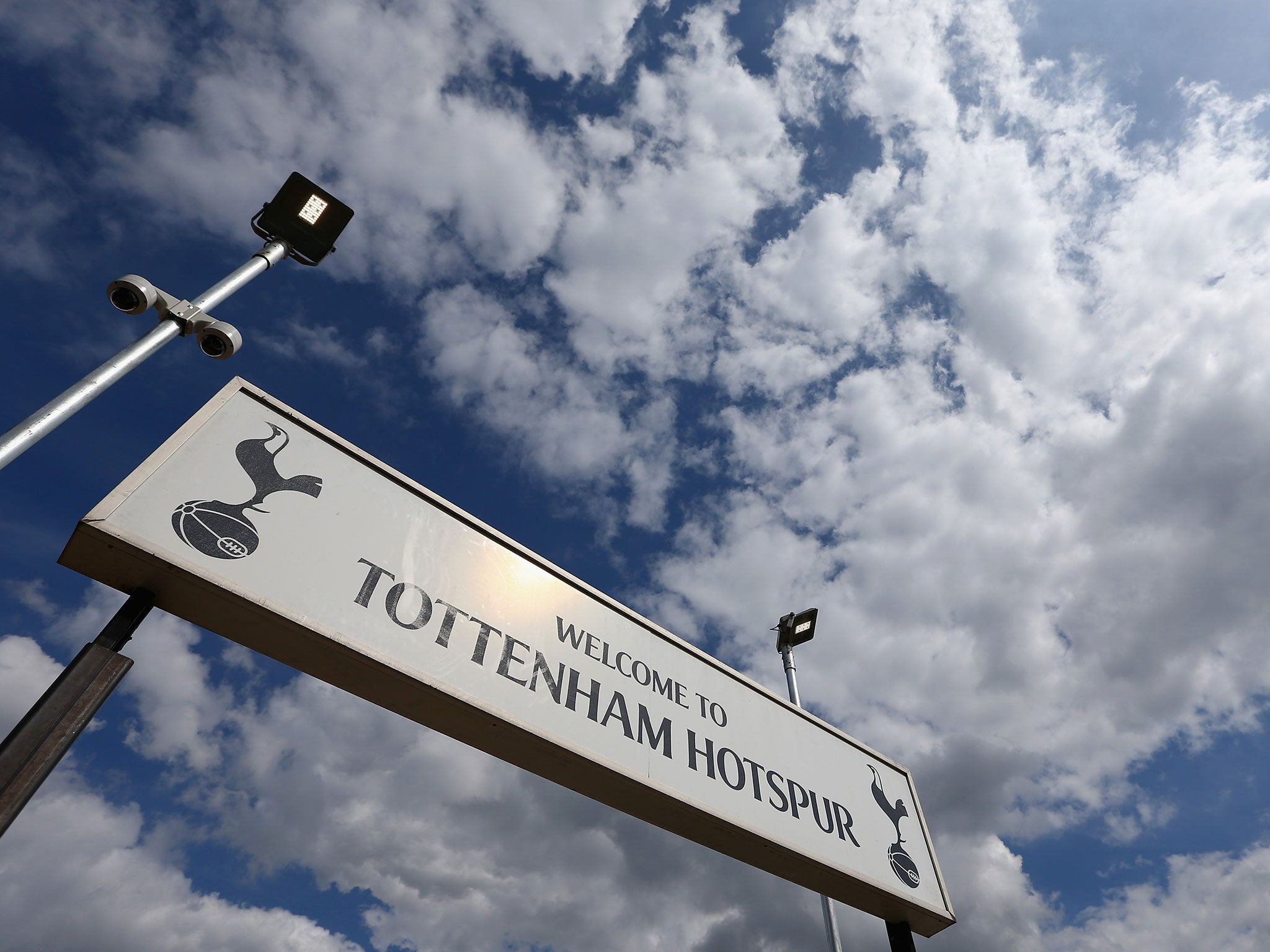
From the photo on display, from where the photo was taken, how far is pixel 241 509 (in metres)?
3.36

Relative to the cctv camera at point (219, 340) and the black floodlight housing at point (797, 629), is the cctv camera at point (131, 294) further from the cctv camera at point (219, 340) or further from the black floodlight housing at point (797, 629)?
the black floodlight housing at point (797, 629)

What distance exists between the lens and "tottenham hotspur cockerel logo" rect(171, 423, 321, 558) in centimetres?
313

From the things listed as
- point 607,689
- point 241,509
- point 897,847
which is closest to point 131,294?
point 241,509

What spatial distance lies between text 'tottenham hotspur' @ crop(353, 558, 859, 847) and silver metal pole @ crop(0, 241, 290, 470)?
162 centimetres

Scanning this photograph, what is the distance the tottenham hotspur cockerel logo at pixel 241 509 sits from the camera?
10.3 ft

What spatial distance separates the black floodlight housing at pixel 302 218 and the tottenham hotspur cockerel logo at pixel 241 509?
2520mm

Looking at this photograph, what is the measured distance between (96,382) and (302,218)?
2.43 meters

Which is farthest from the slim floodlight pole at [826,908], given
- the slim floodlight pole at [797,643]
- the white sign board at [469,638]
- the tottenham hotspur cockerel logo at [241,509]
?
the tottenham hotspur cockerel logo at [241,509]

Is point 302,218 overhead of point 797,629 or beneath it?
beneath

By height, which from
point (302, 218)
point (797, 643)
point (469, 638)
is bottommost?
point (469, 638)

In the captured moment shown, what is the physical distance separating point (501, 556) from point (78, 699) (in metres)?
2.29

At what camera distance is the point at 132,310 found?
13.2 feet

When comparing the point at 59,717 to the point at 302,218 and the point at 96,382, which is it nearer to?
the point at 96,382

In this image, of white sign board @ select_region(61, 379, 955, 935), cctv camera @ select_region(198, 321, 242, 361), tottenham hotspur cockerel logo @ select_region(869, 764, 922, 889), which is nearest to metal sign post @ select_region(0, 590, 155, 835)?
white sign board @ select_region(61, 379, 955, 935)
